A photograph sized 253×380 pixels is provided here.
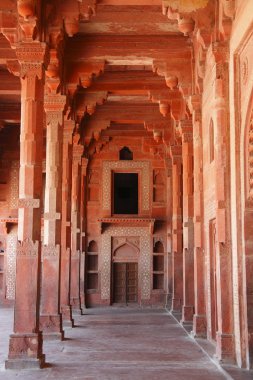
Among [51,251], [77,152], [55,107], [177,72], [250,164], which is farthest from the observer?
[77,152]

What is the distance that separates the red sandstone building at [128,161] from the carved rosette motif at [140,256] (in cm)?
4

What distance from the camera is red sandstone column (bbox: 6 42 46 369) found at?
8930 mm

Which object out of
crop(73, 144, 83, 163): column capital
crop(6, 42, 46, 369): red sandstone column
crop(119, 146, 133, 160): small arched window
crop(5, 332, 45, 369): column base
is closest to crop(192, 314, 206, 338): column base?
crop(6, 42, 46, 369): red sandstone column

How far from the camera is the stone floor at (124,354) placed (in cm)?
850

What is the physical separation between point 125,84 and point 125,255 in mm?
8251

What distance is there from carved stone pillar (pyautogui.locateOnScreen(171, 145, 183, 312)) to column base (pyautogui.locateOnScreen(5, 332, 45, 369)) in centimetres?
919

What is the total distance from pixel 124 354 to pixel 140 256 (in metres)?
11.4

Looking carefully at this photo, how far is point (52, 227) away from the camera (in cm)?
1238

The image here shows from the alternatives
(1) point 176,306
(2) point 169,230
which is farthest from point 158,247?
(1) point 176,306

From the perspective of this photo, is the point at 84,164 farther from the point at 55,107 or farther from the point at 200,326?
the point at 200,326

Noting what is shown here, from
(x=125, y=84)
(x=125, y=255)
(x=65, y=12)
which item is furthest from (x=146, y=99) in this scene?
(x=65, y=12)

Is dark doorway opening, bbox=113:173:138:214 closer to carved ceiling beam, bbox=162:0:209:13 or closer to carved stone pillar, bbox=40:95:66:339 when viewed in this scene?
carved stone pillar, bbox=40:95:66:339

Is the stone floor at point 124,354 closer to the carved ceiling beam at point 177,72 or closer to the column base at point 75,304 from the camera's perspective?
the column base at point 75,304

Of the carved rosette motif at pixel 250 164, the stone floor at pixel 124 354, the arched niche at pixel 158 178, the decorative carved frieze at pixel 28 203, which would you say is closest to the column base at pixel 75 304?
the stone floor at pixel 124 354
